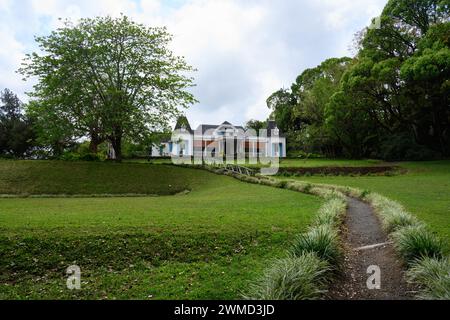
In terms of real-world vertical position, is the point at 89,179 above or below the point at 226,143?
below

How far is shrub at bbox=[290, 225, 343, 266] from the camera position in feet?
18.7

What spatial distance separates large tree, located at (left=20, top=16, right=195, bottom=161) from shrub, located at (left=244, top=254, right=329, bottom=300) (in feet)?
75.6

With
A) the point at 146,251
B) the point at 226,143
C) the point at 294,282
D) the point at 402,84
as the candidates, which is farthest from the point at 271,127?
the point at 294,282

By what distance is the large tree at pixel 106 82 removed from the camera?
25750 millimetres

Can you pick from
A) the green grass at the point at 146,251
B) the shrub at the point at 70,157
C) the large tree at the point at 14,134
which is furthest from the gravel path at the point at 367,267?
the large tree at the point at 14,134

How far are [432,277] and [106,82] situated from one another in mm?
27551

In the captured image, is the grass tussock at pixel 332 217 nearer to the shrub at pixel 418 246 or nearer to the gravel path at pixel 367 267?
the gravel path at pixel 367 267

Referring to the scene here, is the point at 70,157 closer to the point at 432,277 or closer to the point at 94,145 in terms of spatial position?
the point at 94,145

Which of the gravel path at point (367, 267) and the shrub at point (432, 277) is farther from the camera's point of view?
the gravel path at point (367, 267)

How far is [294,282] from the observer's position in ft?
14.9

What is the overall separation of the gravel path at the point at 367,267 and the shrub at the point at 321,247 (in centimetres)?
29

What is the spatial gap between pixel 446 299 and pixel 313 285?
157 centimetres

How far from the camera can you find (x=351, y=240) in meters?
7.62
